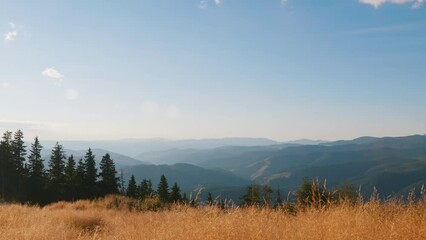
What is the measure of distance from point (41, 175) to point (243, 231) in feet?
197

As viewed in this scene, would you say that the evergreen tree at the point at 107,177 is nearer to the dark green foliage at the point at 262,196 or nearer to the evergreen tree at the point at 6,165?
the evergreen tree at the point at 6,165

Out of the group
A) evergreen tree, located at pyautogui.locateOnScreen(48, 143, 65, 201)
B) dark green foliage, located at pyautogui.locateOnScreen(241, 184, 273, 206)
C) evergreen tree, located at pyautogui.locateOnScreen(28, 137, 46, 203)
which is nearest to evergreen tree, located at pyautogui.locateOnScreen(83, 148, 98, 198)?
evergreen tree, located at pyautogui.locateOnScreen(48, 143, 65, 201)

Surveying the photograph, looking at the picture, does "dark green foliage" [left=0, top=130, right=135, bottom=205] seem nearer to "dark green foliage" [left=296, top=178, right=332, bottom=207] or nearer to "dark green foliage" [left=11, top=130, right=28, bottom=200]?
"dark green foliage" [left=11, top=130, right=28, bottom=200]

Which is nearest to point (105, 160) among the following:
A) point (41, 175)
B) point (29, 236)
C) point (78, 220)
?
point (41, 175)

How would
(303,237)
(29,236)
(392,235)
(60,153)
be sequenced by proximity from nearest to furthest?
(392,235), (303,237), (29,236), (60,153)

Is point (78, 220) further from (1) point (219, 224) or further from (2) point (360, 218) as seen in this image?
(2) point (360, 218)

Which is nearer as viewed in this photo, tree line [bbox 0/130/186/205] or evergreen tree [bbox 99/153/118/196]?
tree line [bbox 0/130/186/205]

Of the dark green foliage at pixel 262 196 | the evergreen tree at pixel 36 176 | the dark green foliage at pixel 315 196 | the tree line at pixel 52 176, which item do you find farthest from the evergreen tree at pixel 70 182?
the dark green foliage at pixel 315 196

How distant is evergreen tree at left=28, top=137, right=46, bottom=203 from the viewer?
5509cm

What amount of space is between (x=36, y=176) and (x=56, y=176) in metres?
3.61

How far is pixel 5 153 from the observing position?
182 feet

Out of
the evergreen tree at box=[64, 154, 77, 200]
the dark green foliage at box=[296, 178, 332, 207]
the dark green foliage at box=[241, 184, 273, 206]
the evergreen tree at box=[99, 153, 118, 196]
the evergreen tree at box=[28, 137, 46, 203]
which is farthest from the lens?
the evergreen tree at box=[99, 153, 118, 196]

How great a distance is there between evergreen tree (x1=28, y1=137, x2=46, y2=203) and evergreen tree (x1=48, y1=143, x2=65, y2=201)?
138 cm

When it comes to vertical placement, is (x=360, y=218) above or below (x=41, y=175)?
above
